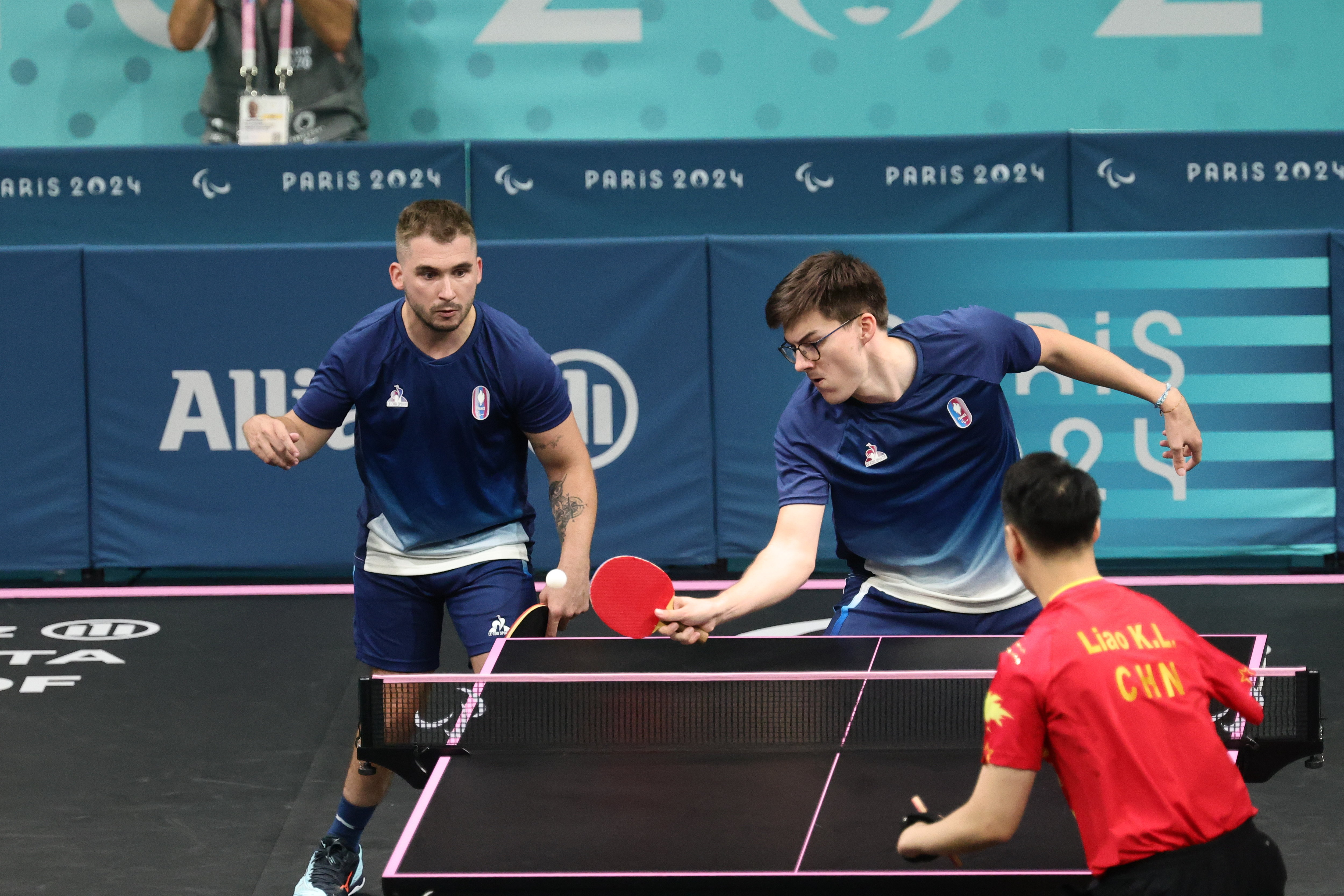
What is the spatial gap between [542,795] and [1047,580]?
99 centimetres

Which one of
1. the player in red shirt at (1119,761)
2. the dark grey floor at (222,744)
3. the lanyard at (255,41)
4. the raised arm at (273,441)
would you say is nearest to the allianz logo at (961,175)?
the dark grey floor at (222,744)

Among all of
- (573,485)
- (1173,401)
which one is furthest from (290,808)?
(1173,401)

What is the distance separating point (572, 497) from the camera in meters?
4.36

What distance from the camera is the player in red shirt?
2371 millimetres

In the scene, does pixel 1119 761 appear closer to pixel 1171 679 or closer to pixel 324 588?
pixel 1171 679

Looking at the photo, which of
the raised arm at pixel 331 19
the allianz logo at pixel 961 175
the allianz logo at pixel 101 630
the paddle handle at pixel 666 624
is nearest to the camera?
the paddle handle at pixel 666 624

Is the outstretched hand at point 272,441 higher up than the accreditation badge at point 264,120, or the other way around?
the accreditation badge at point 264,120

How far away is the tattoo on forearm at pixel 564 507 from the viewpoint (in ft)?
14.2

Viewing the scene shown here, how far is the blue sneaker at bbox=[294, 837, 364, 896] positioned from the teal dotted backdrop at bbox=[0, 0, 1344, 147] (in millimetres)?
7241

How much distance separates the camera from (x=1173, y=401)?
404 centimetres

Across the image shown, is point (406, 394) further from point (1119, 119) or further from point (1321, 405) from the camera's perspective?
point (1119, 119)

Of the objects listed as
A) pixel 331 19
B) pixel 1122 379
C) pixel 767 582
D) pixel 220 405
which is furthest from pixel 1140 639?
pixel 331 19

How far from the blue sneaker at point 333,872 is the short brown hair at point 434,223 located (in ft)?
5.35

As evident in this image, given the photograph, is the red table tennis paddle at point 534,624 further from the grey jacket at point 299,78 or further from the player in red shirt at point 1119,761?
the grey jacket at point 299,78
